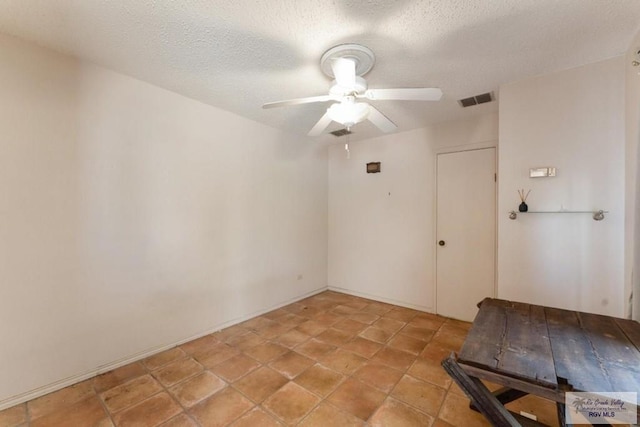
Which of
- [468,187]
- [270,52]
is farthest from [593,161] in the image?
[270,52]

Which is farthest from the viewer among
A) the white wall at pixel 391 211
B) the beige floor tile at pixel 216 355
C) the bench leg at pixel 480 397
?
the white wall at pixel 391 211

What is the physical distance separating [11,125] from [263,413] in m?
2.80

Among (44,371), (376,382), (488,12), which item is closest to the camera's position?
(488,12)

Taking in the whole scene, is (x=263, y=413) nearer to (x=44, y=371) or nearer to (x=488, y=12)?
(x=44, y=371)

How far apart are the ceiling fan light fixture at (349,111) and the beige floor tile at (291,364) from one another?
7.29ft

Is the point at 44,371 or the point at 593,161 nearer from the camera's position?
the point at 44,371

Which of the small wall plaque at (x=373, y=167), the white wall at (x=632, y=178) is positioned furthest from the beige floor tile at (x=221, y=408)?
the small wall plaque at (x=373, y=167)

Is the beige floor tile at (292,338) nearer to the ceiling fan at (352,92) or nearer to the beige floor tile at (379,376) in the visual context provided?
the beige floor tile at (379,376)

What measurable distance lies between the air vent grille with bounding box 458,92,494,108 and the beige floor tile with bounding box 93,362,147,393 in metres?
4.25

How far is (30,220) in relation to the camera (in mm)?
1954

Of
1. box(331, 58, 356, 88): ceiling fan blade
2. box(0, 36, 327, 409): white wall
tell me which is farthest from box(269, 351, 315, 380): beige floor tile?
box(331, 58, 356, 88): ceiling fan blade

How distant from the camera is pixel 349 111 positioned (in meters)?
1.94

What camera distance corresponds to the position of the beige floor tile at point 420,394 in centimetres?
190

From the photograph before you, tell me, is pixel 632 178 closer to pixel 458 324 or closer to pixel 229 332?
pixel 458 324
